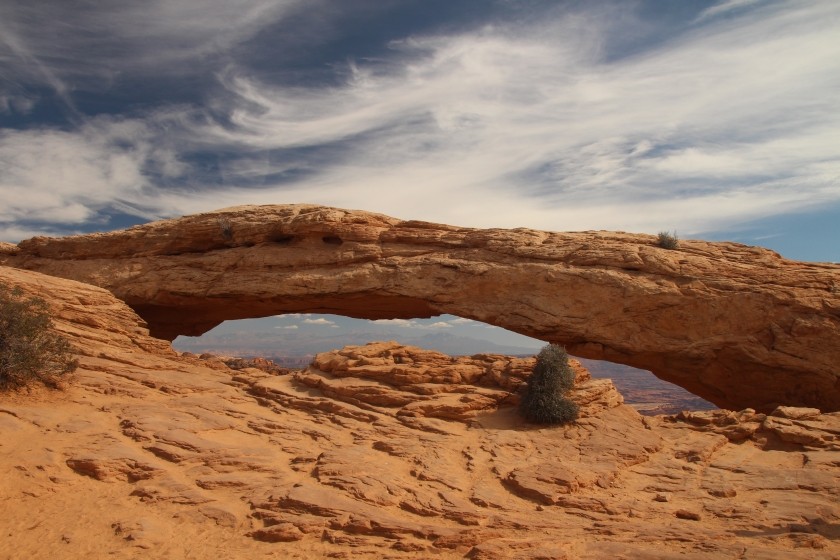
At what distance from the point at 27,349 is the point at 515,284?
1386cm

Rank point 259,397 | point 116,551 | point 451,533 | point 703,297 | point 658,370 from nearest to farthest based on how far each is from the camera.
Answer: point 116,551, point 451,533, point 259,397, point 703,297, point 658,370

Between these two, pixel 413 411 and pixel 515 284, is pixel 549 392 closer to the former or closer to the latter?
pixel 413 411

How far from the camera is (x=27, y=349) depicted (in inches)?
504

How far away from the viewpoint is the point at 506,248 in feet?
61.7

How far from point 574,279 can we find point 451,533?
10.3 m

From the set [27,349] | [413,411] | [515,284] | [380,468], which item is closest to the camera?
[380,468]

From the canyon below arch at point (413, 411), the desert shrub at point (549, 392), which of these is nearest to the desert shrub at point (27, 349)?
the canyon below arch at point (413, 411)

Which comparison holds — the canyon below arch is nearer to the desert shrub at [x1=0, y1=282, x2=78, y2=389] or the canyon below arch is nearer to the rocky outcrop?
the rocky outcrop

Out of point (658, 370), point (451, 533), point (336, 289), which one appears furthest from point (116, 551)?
point (658, 370)

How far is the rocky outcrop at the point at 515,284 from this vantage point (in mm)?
16344

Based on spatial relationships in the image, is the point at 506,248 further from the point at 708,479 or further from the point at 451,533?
the point at 451,533

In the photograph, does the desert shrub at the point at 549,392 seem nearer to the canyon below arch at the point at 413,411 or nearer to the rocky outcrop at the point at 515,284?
the canyon below arch at the point at 413,411

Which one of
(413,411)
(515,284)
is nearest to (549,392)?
(413,411)

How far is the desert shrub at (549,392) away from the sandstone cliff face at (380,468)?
0.37 m
